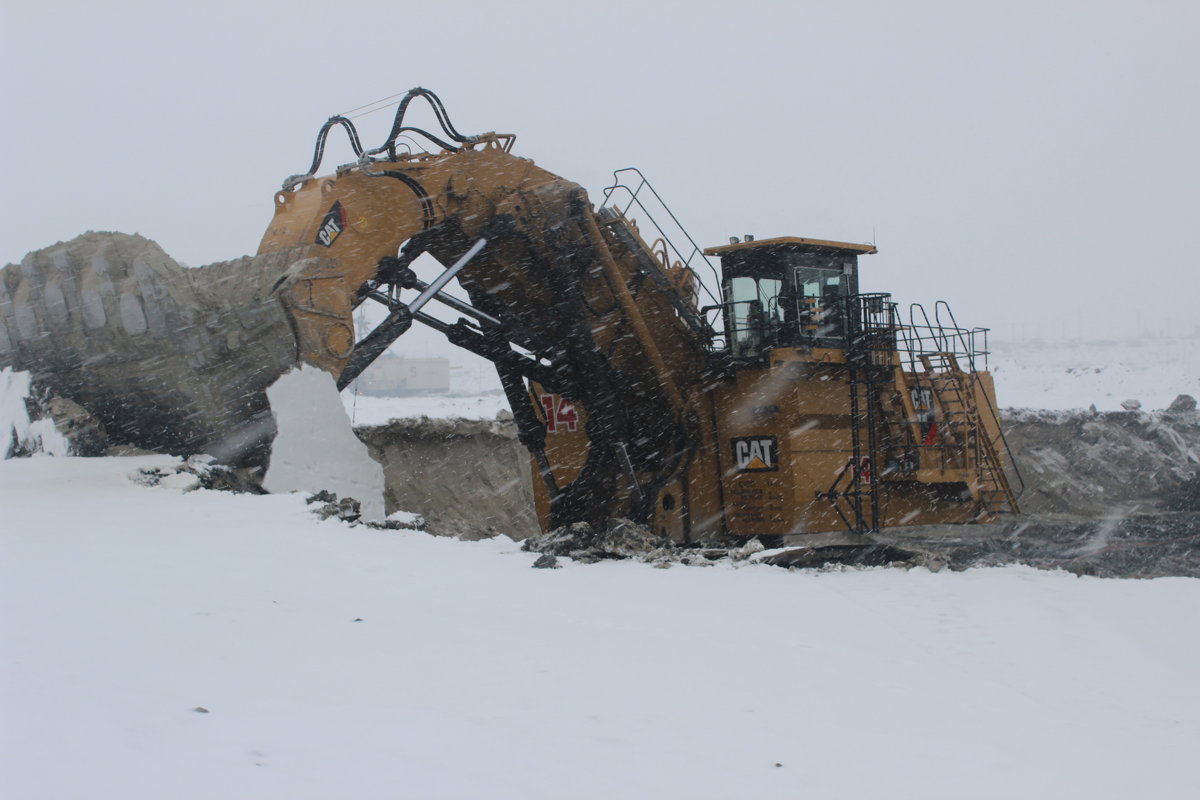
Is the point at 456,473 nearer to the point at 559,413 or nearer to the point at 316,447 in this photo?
the point at 559,413

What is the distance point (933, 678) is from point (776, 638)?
996 mm

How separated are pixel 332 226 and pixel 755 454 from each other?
5.23 meters

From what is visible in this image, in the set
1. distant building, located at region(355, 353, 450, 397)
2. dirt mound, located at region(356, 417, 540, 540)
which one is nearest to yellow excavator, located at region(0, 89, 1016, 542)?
dirt mound, located at region(356, 417, 540, 540)

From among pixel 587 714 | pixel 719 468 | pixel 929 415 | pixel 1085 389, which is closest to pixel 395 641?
pixel 587 714

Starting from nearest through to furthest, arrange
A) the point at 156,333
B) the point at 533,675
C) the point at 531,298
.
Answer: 1. the point at 533,675
2. the point at 156,333
3. the point at 531,298

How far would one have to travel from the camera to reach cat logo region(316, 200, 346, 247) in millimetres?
8680

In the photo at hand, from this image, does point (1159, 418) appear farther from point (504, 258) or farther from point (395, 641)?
point (395, 641)

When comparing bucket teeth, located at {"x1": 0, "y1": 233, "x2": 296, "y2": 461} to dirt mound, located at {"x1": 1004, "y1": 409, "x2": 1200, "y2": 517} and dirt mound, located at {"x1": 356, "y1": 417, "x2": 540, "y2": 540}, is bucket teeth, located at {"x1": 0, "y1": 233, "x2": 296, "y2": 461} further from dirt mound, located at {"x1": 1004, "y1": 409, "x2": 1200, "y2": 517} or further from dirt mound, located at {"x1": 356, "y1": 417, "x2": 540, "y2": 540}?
dirt mound, located at {"x1": 1004, "y1": 409, "x2": 1200, "y2": 517}

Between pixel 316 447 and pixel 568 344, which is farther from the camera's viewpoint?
pixel 568 344

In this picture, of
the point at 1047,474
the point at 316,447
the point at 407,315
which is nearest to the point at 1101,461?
the point at 1047,474

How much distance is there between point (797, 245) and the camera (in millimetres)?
12102

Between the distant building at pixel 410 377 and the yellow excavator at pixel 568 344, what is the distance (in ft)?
180

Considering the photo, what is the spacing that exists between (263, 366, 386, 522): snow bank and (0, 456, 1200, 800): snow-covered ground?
2.43 feet

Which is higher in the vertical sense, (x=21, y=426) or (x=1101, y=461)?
(x=21, y=426)
